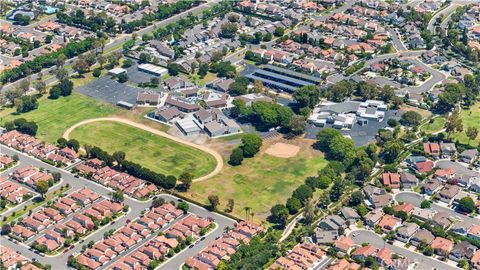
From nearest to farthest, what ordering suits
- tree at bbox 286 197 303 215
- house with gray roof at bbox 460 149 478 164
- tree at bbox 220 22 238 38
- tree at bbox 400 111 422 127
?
1. tree at bbox 286 197 303 215
2. house with gray roof at bbox 460 149 478 164
3. tree at bbox 400 111 422 127
4. tree at bbox 220 22 238 38

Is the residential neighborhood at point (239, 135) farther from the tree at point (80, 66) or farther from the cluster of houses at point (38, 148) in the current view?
the tree at point (80, 66)

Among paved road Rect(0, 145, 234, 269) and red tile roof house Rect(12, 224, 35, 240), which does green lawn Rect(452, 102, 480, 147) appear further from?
red tile roof house Rect(12, 224, 35, 240)

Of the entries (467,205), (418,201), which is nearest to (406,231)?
(418,201)

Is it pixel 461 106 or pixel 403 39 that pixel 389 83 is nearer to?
pixel 461 106

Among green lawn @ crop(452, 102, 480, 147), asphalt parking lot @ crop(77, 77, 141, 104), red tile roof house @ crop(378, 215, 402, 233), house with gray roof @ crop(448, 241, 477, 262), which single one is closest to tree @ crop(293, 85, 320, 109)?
green lawn @ crop(452, 102, 480, 147)

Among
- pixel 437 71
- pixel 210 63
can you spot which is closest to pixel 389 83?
pixel 437 71
